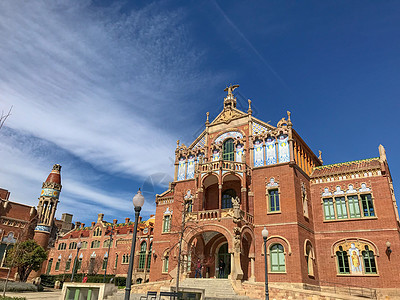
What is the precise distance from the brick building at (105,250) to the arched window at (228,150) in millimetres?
21934

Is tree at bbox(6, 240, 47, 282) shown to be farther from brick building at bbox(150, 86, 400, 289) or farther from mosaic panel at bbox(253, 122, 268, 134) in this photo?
mosaic panel at bbox(253, 122, 268, 134)

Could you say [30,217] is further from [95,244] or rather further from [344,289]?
[344,289]

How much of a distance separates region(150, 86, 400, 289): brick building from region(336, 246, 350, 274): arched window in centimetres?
7

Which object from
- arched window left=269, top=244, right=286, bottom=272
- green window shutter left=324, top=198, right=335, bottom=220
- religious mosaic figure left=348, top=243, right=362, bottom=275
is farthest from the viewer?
green window shutter left=324, top=198, right=335, bottom=220

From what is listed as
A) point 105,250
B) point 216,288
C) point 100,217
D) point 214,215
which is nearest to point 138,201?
point 216,288

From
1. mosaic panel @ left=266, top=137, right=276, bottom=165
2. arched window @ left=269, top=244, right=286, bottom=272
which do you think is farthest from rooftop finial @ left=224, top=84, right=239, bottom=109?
arched window @ left=269, top=244, right=286, bottom=272

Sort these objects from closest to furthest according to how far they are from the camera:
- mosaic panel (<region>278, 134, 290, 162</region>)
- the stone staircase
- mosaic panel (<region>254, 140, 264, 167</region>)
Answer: the stone staircase
mosaic panel (<region>278, 134, 290, 162</region>)
mosaic panel (<region>254, 140, 264, 167</region>)

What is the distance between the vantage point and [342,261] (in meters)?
24.3

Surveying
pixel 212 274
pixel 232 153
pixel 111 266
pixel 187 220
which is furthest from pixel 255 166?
pixel 111 266

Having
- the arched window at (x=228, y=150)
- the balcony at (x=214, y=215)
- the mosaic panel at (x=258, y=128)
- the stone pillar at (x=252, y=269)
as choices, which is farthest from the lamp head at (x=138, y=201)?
the mosaic panel at (x=258, y=128)

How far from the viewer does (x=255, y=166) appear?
27.2 meters

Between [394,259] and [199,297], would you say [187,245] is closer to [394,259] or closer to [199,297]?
[199,297]

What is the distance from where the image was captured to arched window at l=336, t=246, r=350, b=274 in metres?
23.9

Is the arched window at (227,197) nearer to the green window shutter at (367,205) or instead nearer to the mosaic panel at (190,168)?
the mosaic panel at (190,168)
